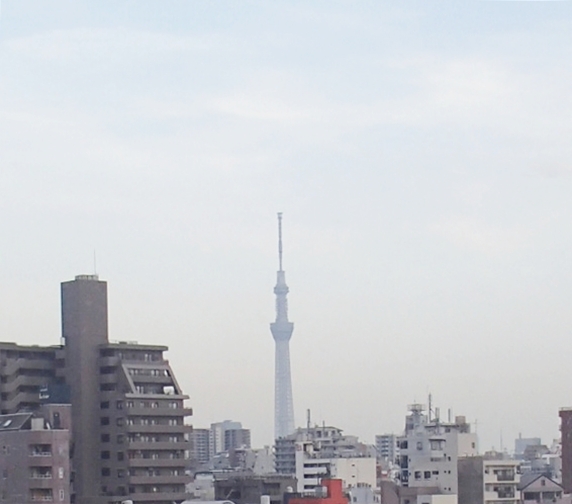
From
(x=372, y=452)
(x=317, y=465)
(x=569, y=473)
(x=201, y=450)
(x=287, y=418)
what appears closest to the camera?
(x=569, y=473)

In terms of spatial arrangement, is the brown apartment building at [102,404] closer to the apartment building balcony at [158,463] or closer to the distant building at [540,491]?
the apartment building balcony at [158,463]

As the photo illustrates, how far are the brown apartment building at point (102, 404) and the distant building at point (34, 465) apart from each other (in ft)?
4.73

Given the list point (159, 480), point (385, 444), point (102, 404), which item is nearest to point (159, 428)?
point (159, 480)

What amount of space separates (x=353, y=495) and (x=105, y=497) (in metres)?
2.45

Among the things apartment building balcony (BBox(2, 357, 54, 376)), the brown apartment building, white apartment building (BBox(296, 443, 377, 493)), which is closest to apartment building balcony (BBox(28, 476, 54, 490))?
the brown apartment building

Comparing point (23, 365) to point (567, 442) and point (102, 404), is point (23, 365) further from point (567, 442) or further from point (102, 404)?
point (567, 442)

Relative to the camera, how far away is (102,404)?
1408 cm

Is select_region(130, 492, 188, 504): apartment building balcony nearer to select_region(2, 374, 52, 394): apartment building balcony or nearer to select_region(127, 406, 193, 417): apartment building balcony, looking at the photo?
select_region(127, 406, 193, 417): apartment building balcony

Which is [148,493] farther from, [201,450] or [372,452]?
[201,450]

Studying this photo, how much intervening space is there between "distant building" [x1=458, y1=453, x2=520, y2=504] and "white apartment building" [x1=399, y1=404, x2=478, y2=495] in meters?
0.11

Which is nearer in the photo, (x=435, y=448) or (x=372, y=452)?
(x=435, y=448)

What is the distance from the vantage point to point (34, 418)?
499 inches

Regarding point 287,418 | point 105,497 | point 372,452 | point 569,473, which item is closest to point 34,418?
point 105,497

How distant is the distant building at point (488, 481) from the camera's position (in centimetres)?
1258
